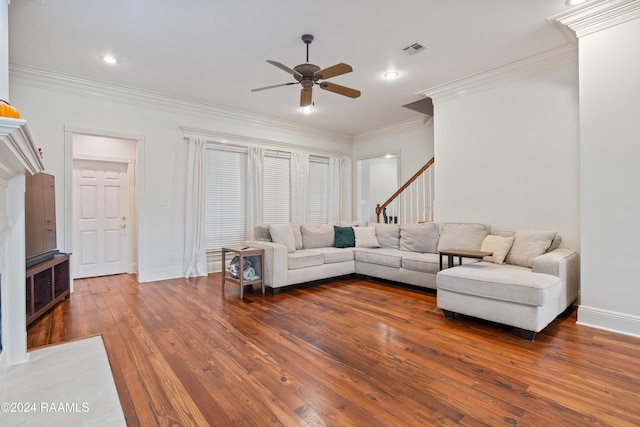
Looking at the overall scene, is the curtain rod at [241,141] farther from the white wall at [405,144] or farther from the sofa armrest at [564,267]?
the sofa armrest at [564,267]

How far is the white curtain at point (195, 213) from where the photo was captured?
17.1ft

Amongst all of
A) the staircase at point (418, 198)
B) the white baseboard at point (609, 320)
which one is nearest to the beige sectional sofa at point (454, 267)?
the white baseboard at point (609, 320)

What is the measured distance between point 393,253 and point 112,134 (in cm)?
450

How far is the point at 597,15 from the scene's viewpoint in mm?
2908

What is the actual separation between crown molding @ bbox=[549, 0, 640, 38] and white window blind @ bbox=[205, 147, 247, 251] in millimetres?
4839

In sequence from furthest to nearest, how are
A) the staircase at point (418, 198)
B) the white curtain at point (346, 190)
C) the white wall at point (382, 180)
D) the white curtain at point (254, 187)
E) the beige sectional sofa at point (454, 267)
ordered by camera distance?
the white wall at point (382, 180), the white curtain at point (346, 190), the white curtain at point (254, 187), the staircase at point (418, 198), the beige sectional sofa at point (454, 267)

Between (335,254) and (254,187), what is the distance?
2.17 meters

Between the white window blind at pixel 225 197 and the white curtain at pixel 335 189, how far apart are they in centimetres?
210

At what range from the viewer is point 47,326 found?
10.0ft

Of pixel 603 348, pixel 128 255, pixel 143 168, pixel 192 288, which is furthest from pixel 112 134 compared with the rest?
pixel 603 348

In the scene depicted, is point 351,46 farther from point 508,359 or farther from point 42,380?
point 42,380

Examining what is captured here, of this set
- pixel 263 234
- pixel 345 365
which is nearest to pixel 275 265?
pixel 263 234

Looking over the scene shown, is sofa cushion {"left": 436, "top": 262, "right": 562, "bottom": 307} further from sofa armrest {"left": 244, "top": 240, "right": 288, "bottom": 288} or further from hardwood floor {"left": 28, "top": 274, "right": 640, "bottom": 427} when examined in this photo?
sofa armrest {"left": 244, "top": 240, "right": 288, "bottom": 288}

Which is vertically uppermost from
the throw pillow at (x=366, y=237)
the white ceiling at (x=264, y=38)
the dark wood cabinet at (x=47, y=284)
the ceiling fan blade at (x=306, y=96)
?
the white ceiling at (x=264, y=38)
